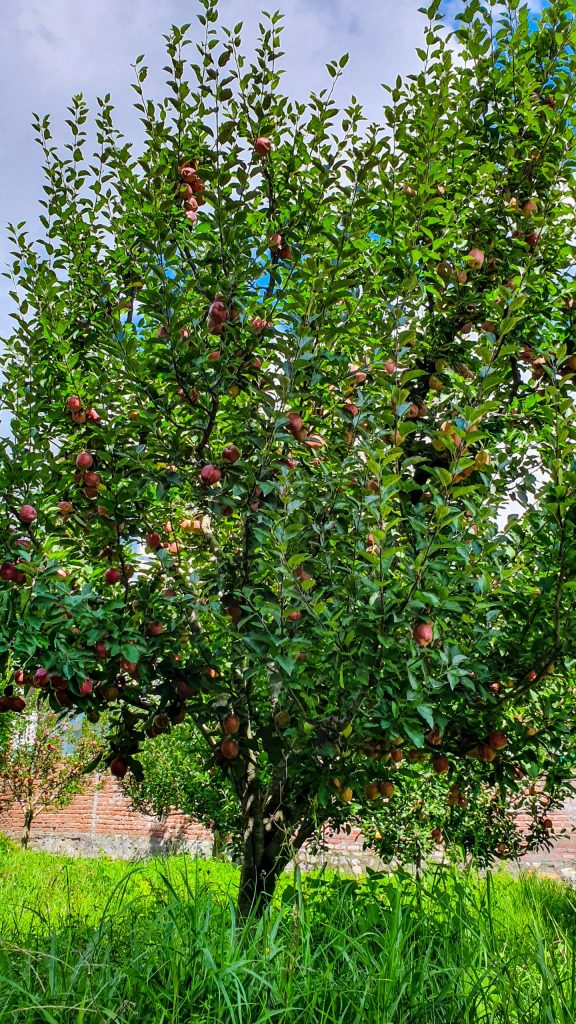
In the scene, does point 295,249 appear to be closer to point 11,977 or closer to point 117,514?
point 117,514

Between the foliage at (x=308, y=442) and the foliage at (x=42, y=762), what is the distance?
8579 mm

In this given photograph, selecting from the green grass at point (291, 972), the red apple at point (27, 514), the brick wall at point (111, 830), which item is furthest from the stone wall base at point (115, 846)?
the red apple at point (27, 514)

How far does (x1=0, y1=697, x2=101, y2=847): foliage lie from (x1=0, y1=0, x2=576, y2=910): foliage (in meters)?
8.58

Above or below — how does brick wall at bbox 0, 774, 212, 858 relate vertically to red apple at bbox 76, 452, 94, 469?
below

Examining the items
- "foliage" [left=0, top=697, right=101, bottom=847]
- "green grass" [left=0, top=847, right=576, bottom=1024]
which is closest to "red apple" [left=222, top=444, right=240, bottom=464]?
"green grass" [left=0, top=847, right=576, bottom=1024]

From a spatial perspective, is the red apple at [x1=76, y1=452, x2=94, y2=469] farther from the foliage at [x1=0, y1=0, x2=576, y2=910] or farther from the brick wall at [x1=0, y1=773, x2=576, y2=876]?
the brick wall at [x1=0, y1=773, x2=576, y2=876]

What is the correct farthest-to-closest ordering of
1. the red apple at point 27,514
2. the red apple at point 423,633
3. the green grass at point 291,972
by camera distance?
the red apple at point 27,514
the red apple at point 423,633
the green grass at point 291,972

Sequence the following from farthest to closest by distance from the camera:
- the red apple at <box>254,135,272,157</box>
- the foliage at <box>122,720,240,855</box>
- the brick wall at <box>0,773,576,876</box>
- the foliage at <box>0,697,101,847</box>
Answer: the brick wall at <box>0,773,576,876</box> → the foliage at <box>0,697,101,847</box> → the foliage at <box>122,720,240,855</box> → the red apple at <box>254,135,272,157</box>

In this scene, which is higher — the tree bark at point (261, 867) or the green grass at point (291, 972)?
the tree bark at point (261, 867)

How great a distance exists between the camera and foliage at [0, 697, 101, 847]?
11.0 meters

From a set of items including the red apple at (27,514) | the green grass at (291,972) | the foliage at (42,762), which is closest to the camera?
the green grass at (291,972)

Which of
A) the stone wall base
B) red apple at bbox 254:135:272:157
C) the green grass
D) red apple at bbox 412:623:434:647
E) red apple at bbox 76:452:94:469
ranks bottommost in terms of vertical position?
the stone wall base

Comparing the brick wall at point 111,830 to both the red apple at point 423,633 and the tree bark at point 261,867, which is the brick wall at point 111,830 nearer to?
the tree bark at point 261,867

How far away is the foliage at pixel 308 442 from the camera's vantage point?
237cm
